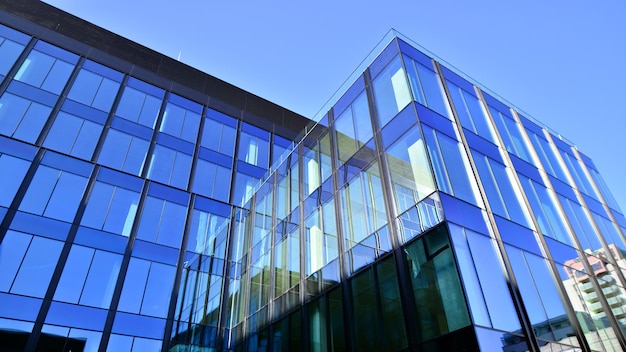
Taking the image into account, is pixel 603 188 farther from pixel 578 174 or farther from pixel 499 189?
pixel 499 189

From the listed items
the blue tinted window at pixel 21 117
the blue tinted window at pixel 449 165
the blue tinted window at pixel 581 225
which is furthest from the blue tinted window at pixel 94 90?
the blue tinted window at pixel 581 225

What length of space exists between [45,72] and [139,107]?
20.0ft

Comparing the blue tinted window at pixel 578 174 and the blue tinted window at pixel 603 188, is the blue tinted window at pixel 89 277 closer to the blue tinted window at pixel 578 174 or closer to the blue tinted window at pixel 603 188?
the blue tinted window at pixel 578 174

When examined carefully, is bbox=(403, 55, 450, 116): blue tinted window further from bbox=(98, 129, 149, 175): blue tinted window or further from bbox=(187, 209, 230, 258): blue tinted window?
bbox=(98, 129, 149, 175): blue tinted window

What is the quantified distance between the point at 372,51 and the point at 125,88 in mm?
20290

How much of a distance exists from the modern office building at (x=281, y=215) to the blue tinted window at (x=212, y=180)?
15 centimetres

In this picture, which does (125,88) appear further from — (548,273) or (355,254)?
(548,273)

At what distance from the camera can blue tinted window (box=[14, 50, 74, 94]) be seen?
27750 mm

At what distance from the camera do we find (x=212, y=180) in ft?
101

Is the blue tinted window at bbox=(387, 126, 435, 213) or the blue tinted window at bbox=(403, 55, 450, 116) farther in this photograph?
the blue tinted window at bbox=(403, 55, 450, 116)

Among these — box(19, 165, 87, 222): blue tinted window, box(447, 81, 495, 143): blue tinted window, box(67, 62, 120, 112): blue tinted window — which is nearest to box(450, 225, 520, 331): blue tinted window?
box(447, 81, 495, 143): blue tinted window

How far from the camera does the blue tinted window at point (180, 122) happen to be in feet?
103

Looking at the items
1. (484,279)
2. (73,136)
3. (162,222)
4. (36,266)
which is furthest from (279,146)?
(484,279)

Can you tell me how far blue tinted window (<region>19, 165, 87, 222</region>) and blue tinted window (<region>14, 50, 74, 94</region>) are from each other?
6.59 m
